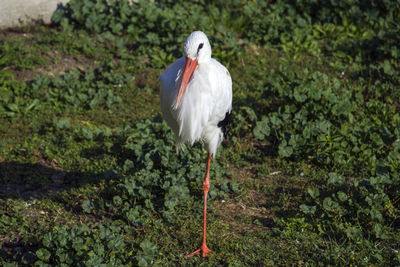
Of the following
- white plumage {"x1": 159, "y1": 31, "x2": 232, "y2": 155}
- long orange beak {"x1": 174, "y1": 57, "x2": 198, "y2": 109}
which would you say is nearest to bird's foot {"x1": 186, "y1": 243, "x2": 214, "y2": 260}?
white plumage {"x1": 159, "y1": 31, "x2": 232, "y2": 155}

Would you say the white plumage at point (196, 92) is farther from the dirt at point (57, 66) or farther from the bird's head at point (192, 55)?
the dirt at point (57, 66)

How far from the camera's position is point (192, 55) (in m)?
3.64

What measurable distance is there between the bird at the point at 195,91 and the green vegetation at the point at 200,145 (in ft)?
1.79

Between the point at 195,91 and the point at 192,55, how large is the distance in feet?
0.94

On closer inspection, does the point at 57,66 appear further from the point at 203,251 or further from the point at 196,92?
the point at 203,251

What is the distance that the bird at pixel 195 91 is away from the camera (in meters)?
3.64

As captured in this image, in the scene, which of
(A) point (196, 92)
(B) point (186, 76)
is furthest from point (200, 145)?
(B) point (186, 76)

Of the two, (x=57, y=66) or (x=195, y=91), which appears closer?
(x=195, y=91)

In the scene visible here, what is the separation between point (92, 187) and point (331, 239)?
2.27m

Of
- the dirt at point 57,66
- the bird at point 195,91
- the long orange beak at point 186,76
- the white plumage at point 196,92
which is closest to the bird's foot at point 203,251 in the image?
the bird at point 195,91

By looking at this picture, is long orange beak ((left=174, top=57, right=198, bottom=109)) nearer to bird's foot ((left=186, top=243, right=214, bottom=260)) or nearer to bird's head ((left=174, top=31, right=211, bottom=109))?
bird's head ((left=174, top=31, right=211, bottom=109))

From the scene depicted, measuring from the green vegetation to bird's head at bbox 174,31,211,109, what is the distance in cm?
107

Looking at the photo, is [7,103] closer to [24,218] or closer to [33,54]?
[33,54]

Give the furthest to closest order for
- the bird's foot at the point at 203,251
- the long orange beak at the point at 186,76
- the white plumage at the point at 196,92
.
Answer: the bird's foot at the point at 203,251
the white plumage at the point at 196,92
the long orange beak at the point at 186,76
